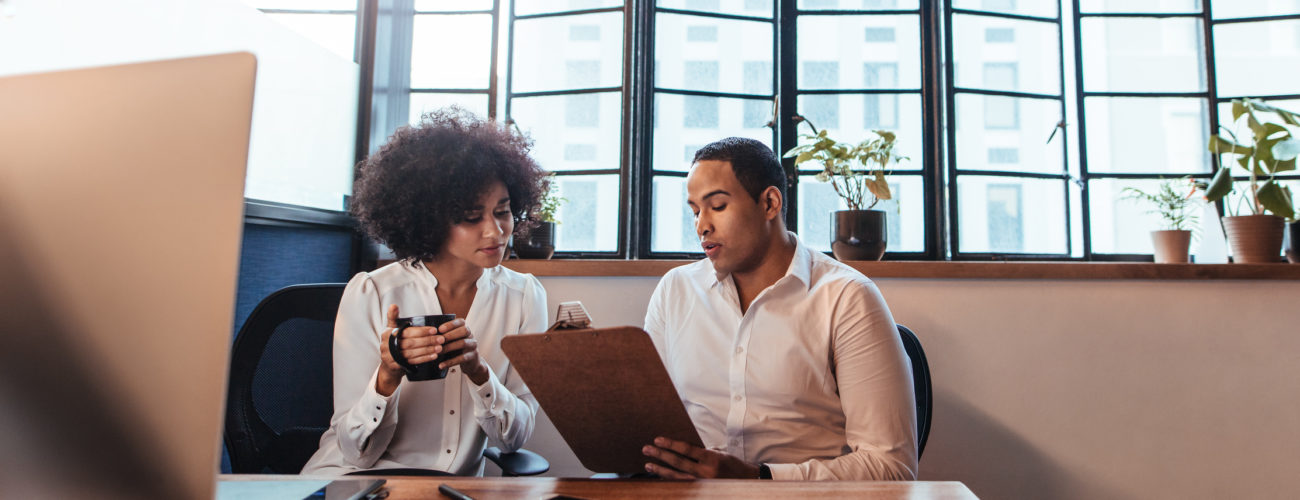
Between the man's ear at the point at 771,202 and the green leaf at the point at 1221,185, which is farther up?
the green leaf at the point at 1221,185

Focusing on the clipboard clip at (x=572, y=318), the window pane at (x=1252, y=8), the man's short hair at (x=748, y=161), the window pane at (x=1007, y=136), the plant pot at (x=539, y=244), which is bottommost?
the clipboard clip at (x=572, y=318)

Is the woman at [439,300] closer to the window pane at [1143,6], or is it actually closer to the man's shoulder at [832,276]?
the man's shoulder at [832,276]

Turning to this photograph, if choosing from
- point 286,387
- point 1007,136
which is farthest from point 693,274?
point 1007,136

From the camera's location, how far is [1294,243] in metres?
2.11

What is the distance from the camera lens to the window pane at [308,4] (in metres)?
2.11

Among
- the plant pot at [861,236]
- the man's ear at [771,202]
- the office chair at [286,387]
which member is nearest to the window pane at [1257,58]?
the plant pot at [861,236]

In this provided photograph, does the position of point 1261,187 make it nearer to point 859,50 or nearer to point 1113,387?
point 1113,387

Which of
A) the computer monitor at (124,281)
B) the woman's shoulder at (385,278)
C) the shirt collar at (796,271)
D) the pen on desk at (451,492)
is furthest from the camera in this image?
the woman's shoulder at (385,278)

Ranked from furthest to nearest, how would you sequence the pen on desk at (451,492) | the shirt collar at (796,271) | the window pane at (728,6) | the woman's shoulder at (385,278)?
1. the window pane at (728,6)
2. the woman's shoulder at (385,278)
3. the shirt collar at (796,271)
4. the pen on desk at (451,492)

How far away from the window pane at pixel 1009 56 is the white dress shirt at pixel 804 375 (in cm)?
148

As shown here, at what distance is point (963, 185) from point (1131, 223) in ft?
2.03

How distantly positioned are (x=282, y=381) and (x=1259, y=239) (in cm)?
283

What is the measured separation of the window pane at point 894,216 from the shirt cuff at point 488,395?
143 cm

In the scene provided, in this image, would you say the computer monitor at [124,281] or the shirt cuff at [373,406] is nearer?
the computer monitor at [124,281]
